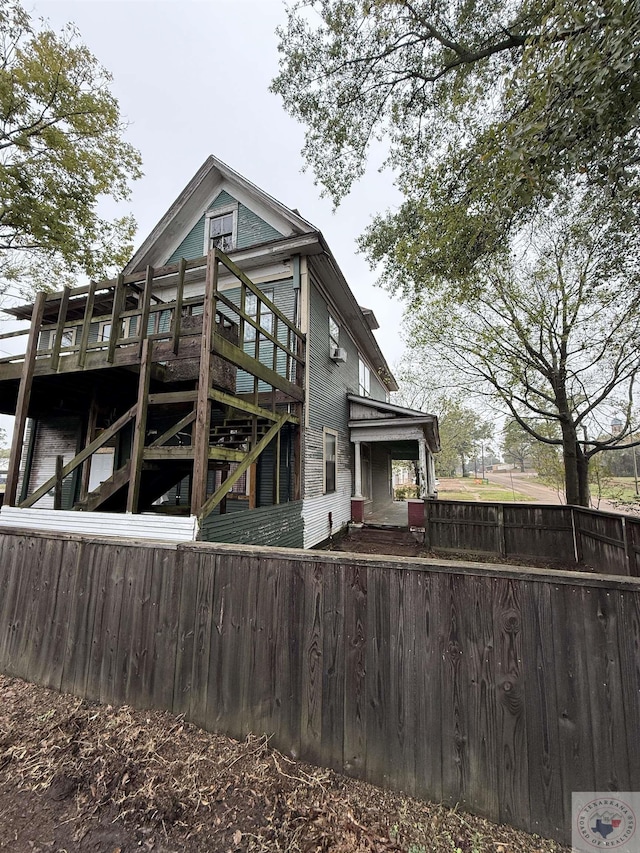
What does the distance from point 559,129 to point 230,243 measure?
7680 mm

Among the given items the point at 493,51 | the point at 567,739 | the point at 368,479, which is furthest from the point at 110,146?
the point at 567,739

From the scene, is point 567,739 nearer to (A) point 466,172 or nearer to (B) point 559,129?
(B) point 559,129

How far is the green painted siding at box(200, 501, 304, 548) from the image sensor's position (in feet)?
14.4

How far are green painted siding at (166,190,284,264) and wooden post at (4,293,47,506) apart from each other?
5022 mm

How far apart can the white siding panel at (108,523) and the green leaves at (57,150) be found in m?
11.3

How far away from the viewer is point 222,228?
9234 millimetres

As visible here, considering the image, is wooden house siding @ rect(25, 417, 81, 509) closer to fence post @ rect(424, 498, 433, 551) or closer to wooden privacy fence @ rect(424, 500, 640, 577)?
fence post @ rect(424, 498, 433, 551)

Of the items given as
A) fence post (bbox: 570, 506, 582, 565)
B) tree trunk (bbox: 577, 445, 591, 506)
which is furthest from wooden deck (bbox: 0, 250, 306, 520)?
tree trunk (bbox: 577, 445, 591, 506)

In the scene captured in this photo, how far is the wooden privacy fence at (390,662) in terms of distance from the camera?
1.79 m

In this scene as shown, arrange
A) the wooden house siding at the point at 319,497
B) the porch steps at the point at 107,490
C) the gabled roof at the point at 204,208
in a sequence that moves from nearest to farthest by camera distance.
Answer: the porch steps at the point at 107,490, the wooden house siding at the point at 319,497, the gabled roof at the point at 204,208

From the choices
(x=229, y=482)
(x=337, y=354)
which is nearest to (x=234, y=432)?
(x=229, y=482)

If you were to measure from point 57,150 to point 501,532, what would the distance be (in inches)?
689

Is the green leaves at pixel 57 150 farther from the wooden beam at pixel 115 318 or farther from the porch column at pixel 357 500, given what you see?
the porch column at pixel 357 500

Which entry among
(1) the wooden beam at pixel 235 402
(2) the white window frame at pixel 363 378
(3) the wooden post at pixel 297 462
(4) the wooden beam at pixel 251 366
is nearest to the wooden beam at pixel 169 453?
(1) the wooden beam at pixel 235 402
